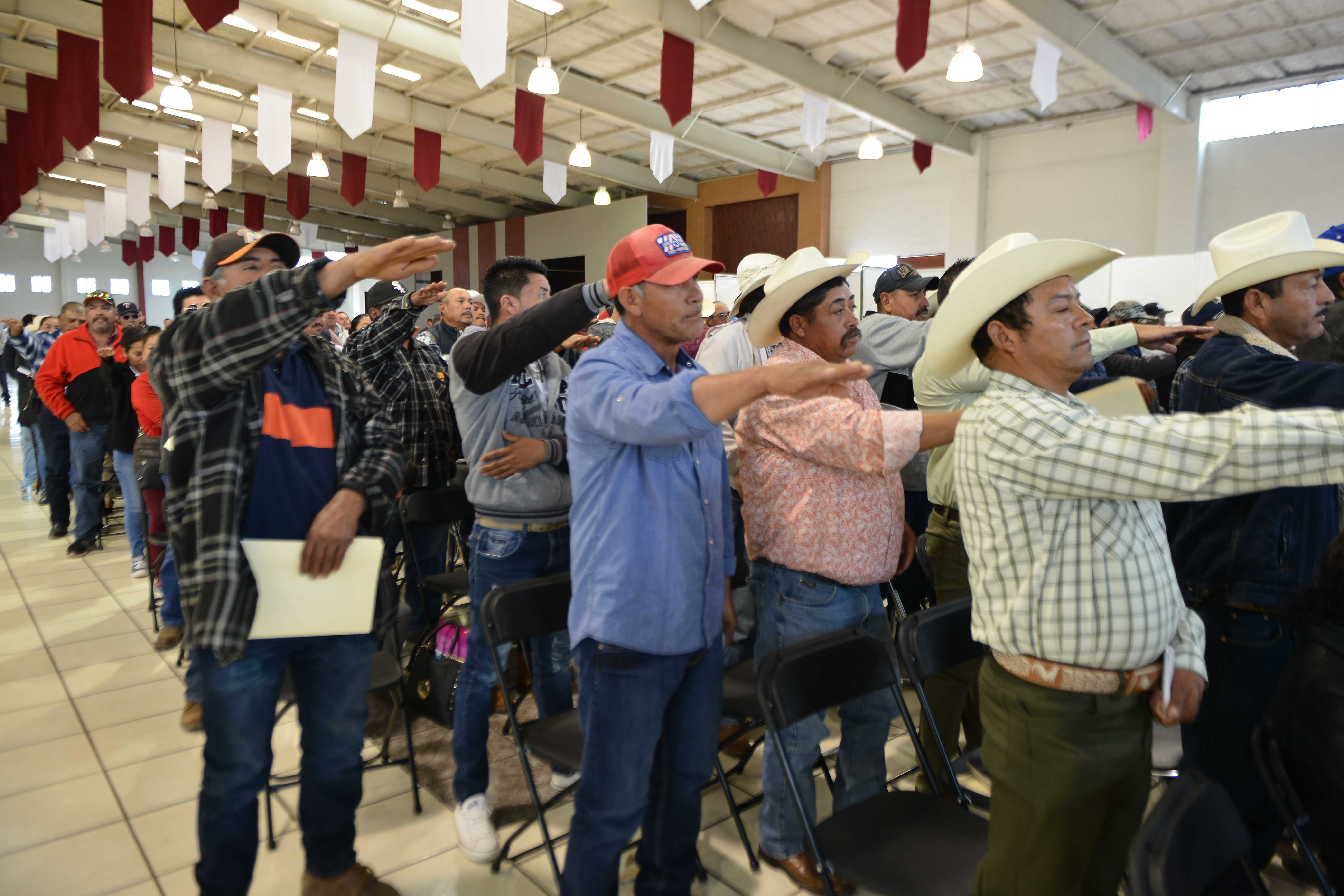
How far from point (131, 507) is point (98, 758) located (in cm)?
290

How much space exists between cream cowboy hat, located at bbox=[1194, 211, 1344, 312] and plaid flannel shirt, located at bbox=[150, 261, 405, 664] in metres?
2.04

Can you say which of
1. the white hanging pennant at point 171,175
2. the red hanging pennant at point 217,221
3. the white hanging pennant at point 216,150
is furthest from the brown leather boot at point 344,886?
the red hanging pennant at point 217,221

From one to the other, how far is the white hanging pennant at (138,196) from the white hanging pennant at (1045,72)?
1089 centimetres

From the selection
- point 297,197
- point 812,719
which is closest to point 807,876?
point 812,719

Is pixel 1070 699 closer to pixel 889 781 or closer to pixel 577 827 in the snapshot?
pixel 577 827

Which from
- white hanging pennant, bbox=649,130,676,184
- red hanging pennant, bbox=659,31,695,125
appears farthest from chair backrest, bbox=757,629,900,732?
white hanging pennant, bbox=649,130,676,184

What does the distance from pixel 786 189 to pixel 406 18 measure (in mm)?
8349

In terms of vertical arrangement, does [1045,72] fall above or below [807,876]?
above

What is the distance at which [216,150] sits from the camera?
27.8 ft

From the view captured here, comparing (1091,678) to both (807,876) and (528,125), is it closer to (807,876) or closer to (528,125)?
(807,876)

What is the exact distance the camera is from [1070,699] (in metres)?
1.37

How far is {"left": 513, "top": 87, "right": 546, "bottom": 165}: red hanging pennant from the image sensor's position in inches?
329

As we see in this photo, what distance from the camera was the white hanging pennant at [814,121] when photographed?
8798 millimetres

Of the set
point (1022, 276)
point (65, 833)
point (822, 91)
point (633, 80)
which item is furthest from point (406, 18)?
point (1022, 276)
